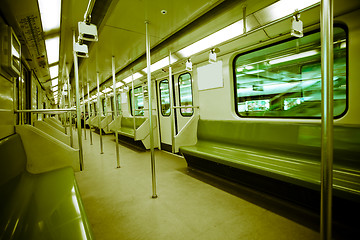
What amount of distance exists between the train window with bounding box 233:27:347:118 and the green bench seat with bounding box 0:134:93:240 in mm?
2930

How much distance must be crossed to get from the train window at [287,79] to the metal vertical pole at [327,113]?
72.2 inches

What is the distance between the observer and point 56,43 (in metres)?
3.58

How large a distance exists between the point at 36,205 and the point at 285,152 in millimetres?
2906

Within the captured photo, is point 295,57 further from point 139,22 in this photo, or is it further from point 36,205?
point 36,205

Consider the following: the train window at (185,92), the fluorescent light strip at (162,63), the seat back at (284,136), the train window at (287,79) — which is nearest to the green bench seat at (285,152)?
the seat back at (284,136)

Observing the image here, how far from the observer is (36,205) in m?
1.42

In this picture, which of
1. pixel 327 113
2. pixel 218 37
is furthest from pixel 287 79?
pixel 327 113

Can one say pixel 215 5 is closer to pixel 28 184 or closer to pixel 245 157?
pixel 245 157

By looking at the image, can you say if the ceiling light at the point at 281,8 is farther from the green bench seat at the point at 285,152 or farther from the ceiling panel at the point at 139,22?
the green bench seat at the point at 285,152

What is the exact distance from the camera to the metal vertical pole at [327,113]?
3.06 feet

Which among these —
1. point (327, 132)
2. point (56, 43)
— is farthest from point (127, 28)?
point (327, 132)

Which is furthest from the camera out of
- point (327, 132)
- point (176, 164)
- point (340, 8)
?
point (176, 164)

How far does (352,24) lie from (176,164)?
145 inches

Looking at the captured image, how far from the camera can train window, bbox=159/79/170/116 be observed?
225 inches
